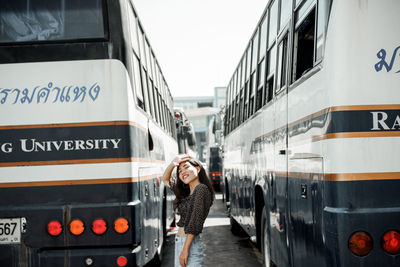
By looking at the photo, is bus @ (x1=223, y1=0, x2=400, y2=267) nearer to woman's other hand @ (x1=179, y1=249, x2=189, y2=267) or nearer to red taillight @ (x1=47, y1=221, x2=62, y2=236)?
woman's other hand @ (x1=179, y1=249, x2=189, y2=267)

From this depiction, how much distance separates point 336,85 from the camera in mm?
3311

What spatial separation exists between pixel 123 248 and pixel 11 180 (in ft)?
4.22

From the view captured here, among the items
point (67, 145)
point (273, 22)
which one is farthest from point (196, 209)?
point (273, 22)

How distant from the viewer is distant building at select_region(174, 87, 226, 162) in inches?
2869

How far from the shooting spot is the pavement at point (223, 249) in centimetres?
827

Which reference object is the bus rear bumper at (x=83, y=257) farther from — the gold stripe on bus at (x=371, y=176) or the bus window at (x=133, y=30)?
the gold stripe on bus at (x=371, y=176)

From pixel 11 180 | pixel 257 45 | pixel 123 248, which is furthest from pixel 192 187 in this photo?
pixel 257 45

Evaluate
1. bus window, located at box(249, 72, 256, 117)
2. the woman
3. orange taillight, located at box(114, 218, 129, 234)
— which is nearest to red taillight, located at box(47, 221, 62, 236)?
orange taillight, located at box(114, 218, 129, 234)

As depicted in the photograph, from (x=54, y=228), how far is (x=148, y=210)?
1243 millimetres

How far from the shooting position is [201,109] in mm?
74562

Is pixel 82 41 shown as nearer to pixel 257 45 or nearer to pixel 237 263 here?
pixel 257 45

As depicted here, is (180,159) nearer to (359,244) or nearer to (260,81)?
(359,244)

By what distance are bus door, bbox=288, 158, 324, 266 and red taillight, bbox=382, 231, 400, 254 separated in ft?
1.44

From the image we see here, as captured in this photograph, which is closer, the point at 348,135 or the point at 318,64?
the point at 348,135
